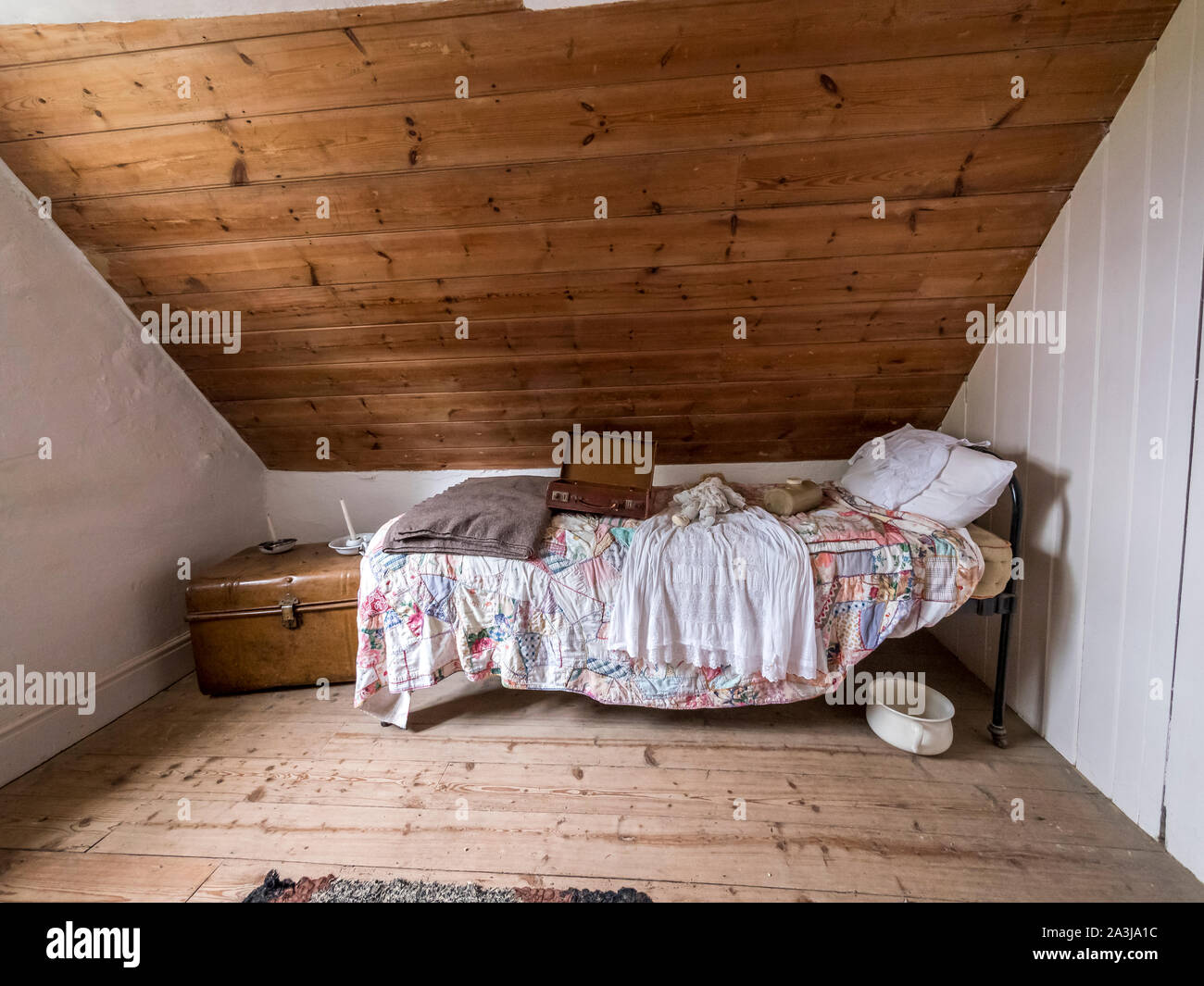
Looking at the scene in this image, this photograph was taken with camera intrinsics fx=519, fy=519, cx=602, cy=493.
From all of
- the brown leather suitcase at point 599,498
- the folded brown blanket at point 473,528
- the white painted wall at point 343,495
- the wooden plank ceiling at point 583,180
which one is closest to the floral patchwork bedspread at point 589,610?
the folded brown blanket at point 473,528

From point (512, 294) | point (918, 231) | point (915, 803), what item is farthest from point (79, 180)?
point (915, 803)

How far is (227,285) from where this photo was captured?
2.08 m

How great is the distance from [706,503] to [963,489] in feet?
2.93

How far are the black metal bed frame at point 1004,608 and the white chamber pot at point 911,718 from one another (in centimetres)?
14

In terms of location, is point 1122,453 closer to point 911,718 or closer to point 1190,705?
point 1190,705

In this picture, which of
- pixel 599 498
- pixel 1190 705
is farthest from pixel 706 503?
pixel 1190 705

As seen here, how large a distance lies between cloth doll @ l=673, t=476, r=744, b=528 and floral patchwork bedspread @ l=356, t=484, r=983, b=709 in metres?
0.23

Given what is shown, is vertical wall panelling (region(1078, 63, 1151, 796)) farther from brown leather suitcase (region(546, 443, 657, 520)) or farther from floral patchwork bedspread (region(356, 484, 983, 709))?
brown leather suitcase (region(546, 443, 657, 520))

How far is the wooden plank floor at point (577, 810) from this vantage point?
1383 mm

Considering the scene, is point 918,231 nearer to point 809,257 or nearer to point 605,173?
point 809,257

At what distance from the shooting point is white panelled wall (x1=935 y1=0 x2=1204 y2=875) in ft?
4.45

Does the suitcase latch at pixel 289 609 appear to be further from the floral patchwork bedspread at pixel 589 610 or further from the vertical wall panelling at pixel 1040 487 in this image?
the vertical wall panelling at pixel 1040 487

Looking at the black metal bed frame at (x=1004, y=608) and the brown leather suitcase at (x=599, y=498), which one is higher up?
the brown leather suitcase at (x=599, y=498)

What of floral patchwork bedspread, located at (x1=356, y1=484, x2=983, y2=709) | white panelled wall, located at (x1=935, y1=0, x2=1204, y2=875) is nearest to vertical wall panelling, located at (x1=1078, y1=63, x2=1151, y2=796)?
white panelled wall, located at (x1=935, y1=0, x2=1204, y2=875)
